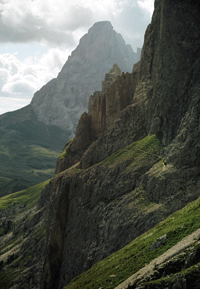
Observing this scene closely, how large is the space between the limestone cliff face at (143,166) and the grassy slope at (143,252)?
7.38 metres

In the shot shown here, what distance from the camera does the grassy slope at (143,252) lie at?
35.9 m

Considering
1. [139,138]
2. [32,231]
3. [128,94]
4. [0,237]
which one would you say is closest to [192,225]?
[139,138]

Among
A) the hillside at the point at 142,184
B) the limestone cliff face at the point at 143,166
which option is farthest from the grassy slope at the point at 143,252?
the limestone cliff face at the point at 143,166

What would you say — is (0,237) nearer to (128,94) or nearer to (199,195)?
(128,94)

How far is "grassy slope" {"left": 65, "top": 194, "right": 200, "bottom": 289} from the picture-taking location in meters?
35.9

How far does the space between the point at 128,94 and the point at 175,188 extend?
43.5 m

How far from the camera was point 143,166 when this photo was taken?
59875 millimetres

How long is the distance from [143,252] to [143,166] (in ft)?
77.2

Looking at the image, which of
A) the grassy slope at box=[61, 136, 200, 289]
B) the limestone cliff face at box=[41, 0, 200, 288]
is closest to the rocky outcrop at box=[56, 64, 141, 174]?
the limestone cliff face at box=[41, 0, 200, 288]

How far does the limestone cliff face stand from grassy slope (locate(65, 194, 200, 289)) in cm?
738

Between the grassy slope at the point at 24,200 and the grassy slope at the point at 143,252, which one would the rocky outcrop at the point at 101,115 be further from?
the grassy slope at the point at 24,200

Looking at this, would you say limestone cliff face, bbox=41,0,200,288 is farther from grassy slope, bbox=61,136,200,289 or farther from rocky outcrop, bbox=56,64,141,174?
rocky outcrop, bbox=56,64,141,174

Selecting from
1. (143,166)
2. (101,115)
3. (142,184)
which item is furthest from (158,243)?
(101,115)

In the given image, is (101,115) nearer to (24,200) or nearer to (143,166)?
(143,166)
